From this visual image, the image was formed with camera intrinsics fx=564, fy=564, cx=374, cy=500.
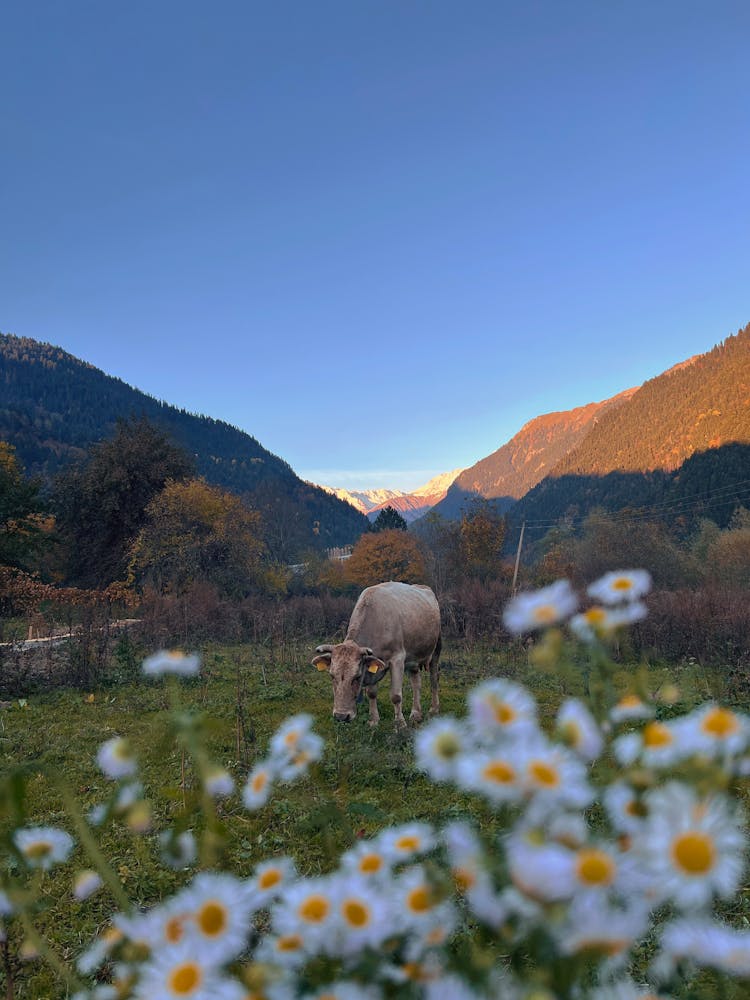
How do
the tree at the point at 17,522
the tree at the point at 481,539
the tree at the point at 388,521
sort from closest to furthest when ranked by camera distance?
the tree at the point at 17,522 → the tree at the point at 481,539 → the tree at the point at 388,521

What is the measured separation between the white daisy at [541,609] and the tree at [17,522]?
90.7 ft

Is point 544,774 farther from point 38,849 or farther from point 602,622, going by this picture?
point 38,849

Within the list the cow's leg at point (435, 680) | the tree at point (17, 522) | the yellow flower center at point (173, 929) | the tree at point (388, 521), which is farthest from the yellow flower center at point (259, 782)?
the tree at point (388, 521)

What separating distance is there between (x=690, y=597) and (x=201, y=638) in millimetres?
15052

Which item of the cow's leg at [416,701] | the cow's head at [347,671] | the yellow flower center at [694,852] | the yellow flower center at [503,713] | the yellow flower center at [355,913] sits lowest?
the cow's leg at [416,701]

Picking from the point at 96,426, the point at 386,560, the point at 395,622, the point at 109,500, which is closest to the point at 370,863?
the point at 395,622

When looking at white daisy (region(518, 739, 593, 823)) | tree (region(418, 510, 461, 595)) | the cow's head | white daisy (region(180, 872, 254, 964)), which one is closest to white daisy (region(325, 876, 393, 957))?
white daisy (region(180, 872, 254, 964))

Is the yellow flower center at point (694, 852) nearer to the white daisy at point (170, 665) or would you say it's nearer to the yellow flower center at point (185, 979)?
the yellow flower center at point (185, 979)

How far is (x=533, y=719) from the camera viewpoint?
0.76 meters

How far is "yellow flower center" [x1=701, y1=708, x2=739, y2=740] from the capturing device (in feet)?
2.17

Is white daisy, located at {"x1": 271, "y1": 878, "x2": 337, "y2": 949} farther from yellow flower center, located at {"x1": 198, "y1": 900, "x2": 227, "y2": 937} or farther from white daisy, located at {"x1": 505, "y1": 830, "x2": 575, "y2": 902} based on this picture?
white daisy, located at {"x1": 505, "y1": 830, "x2": 575, "y2": 902}

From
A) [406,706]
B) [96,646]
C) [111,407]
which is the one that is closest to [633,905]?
[406,706]

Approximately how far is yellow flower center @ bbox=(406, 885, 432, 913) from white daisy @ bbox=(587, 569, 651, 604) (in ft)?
1.80

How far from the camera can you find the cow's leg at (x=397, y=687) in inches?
316
